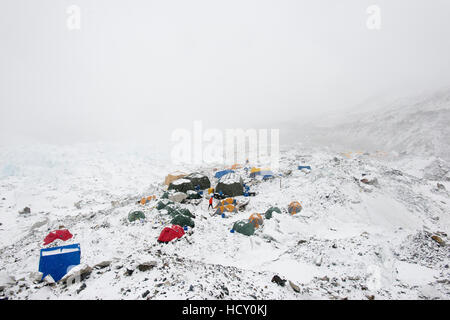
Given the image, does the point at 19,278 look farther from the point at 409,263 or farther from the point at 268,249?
the point at 409,263

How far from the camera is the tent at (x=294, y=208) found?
1030 centimetres

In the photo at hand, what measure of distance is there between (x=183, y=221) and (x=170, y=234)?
1.11 meters

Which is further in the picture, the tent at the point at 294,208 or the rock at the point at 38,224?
the rock at the point at 38,224

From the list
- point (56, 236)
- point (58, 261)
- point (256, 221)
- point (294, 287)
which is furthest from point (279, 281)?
point (56, 236)

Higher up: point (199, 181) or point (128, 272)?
point (199, 181)

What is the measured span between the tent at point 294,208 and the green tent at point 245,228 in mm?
2707

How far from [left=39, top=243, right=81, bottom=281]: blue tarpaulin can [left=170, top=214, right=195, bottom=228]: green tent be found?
3425 mm

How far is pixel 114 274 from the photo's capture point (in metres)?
5.39

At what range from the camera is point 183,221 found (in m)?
8.55

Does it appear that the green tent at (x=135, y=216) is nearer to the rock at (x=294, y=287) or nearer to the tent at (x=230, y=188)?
the tent at (x=230, y=188)

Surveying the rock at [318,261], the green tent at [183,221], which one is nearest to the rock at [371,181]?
the rock at [318,261]

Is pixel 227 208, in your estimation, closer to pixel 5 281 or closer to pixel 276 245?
pixel 276 245

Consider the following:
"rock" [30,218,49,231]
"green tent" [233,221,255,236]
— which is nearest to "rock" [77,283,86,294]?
"green tent" [233,221,255,236]
